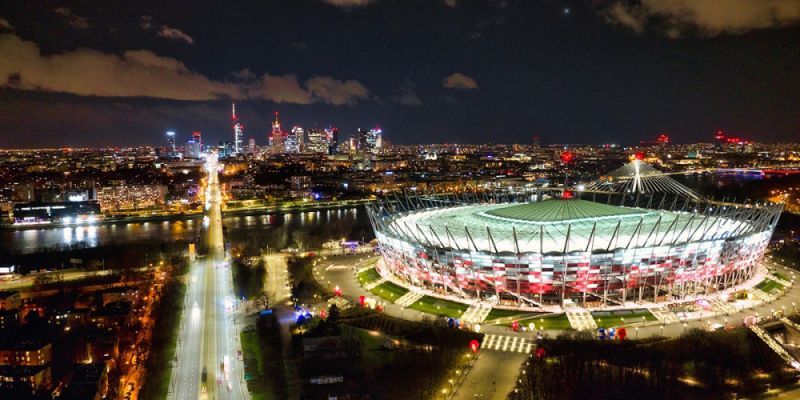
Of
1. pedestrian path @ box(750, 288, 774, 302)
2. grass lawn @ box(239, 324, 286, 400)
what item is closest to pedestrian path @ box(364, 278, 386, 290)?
grass lawn @ box(239, 324, 286, 400)

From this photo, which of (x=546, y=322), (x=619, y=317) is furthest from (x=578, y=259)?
(x=546, y=322)

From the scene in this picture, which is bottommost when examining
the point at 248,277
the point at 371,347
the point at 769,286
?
the point at 371,347

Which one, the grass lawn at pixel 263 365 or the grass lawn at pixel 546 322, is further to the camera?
the grass lawn at pixel 546 322

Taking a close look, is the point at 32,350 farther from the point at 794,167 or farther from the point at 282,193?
the point at 794,167

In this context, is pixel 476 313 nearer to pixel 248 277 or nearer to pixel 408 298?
pixel 408 298

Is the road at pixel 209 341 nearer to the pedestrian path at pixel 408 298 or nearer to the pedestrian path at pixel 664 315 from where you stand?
the pedestrian path at pixel 408 298

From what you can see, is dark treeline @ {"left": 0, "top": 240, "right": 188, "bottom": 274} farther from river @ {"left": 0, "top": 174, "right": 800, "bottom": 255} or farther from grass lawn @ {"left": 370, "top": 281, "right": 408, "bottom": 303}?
grass lawn @ {"left": 370, "top": 281, "right": 408, "bottom": 303}

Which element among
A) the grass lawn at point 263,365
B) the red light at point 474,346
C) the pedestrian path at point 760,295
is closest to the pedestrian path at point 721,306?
the pedestrian path at point 760,295
